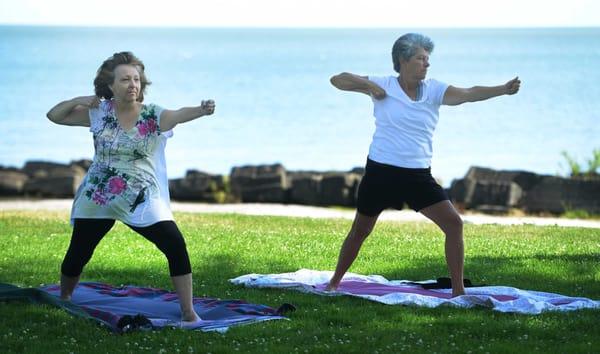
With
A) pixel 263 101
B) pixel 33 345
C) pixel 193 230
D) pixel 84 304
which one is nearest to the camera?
pixel 33 345

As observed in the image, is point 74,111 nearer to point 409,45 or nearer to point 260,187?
point 409,45

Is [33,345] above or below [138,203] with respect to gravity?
below

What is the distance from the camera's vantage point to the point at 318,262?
1133 cm

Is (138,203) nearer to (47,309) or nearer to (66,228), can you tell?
(47,309)

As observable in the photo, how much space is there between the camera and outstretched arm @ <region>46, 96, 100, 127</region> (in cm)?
848

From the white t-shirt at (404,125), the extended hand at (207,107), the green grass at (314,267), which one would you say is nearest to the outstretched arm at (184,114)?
the extended hand at (207,107)

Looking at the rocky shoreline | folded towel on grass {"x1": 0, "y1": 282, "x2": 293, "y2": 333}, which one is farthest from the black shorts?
the rocky shoreline

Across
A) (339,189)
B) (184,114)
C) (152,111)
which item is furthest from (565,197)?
(184,114)

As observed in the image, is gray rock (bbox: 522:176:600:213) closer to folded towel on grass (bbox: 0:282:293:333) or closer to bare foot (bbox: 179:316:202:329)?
folded towel on grass (bbox: 0:282:293:333)

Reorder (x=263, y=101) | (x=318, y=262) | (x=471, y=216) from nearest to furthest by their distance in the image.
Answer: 1. (x=318, y=262)
2. (x=471, y=216)
3. (x=263, y=101)

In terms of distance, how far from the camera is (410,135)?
9.02m

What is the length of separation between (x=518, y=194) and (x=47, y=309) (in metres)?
11.7

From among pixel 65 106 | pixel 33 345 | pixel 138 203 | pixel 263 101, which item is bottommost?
pixel 33 345

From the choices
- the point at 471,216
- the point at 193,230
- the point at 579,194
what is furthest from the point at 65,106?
the point at 579,194
